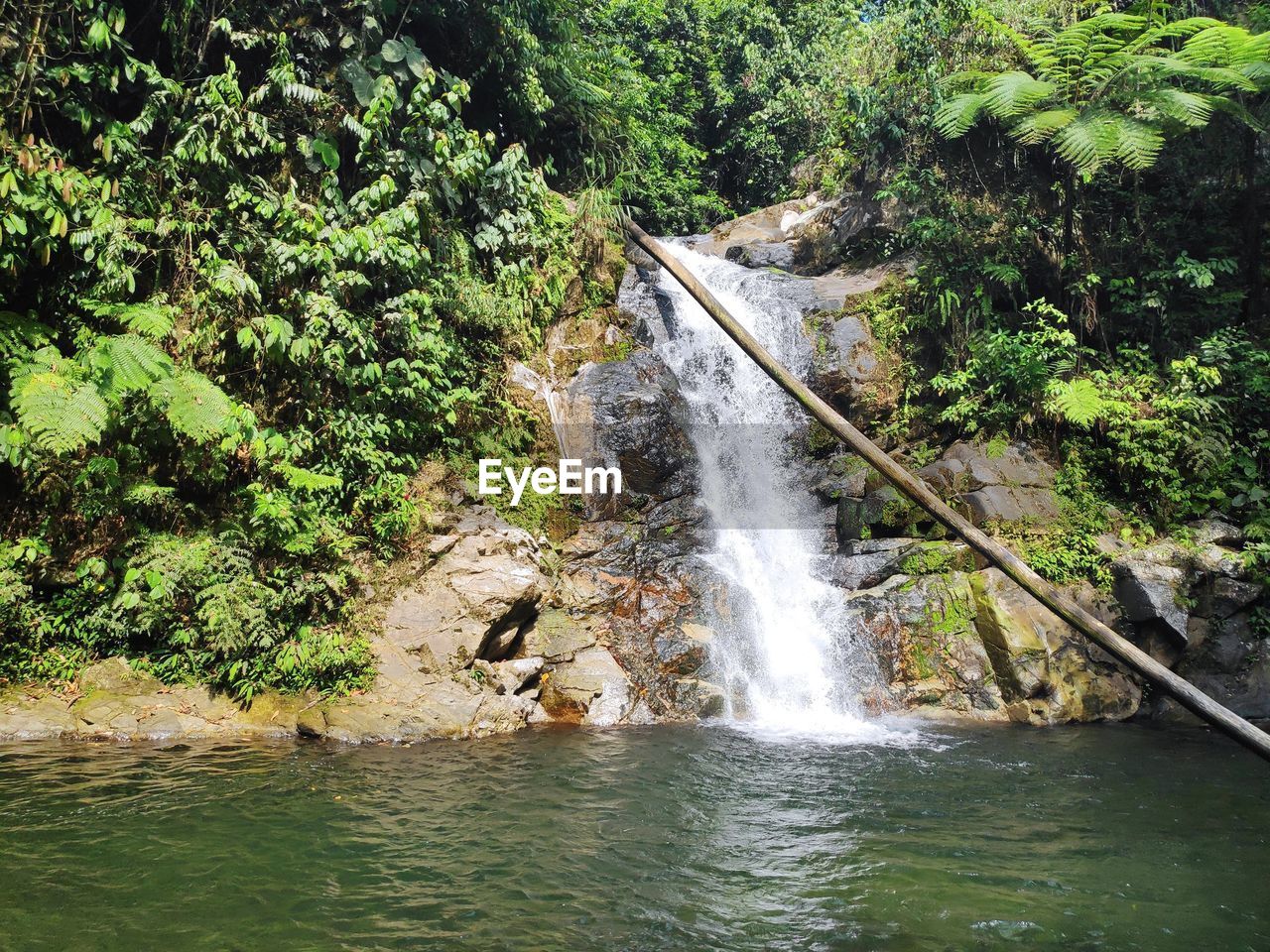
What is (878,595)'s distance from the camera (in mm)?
8961

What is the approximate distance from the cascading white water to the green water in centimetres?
161

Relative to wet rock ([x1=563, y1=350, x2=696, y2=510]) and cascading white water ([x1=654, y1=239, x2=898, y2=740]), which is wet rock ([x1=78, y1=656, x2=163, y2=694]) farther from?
cascading white water ([x1=654, y1=239, x2=898, y2=740])

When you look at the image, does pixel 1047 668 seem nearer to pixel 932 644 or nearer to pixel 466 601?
pixel 932 644

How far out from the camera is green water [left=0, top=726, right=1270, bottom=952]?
3615 millimetres

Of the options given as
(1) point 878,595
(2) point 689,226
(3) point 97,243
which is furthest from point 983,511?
(2) point 689,226

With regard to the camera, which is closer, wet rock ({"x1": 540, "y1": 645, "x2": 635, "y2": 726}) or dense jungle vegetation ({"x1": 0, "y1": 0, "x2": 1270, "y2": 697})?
dense jungle vegetation ({"x1": 0, "y1": 0, "x2": 1270, "y2": 697})

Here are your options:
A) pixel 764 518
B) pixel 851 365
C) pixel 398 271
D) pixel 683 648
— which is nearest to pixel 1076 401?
pixel 851 365

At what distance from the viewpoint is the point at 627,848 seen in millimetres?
4633

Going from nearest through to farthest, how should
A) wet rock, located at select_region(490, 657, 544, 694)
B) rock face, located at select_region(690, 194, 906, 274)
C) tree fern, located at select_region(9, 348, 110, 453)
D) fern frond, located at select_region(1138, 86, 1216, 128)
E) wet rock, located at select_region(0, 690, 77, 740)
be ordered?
1. tree fern, located at select_region(9, 348, 110, 453)
2. wet rock, located at select_region(0, 690, 77, 740)
3. wet rock, located at select_region(490, 657, 544, 694)
4. fern frond, located at select_region(1138, 86, 1216, 128)
5. rock face, located at select_region(690, 194, 906, 274)

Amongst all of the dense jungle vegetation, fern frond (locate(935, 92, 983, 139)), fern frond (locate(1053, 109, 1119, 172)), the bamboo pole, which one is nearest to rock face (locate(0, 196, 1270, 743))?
the dense jungle vegetation

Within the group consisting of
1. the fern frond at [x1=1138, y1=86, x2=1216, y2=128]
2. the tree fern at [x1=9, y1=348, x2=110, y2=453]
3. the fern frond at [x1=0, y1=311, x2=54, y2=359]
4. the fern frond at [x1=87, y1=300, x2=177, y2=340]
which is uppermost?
the fern frond at [x1=1138, y1=86, x2=1216, y2=128]

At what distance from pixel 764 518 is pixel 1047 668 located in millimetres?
3929

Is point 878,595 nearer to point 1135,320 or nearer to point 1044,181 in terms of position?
point 1135,320

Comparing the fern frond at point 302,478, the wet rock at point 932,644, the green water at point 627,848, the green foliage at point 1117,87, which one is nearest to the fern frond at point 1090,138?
the green foliage at point 1117,87
